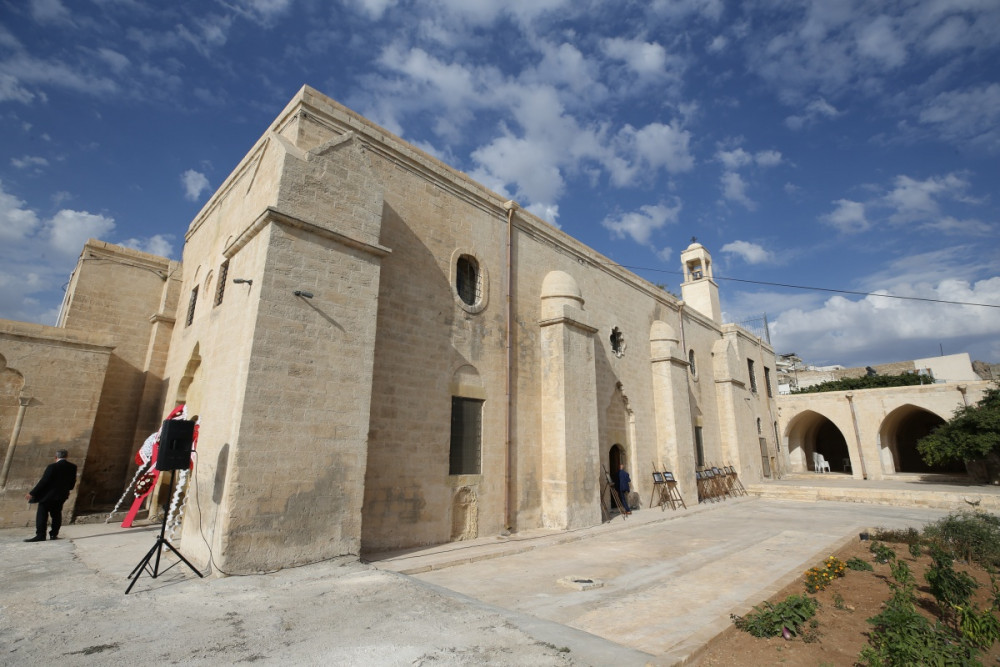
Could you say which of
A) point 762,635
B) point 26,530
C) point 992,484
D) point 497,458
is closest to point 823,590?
point 762,635

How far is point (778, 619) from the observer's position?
13.1 ft

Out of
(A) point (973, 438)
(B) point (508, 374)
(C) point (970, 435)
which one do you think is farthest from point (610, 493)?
(C) point (970, 435)

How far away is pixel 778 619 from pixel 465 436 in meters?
5.43

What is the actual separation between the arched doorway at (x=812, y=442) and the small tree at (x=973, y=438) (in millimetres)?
6314

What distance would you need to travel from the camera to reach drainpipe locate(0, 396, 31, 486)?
779 cm

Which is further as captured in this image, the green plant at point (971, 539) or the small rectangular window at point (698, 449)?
the small rectangular window at point (698, 449)

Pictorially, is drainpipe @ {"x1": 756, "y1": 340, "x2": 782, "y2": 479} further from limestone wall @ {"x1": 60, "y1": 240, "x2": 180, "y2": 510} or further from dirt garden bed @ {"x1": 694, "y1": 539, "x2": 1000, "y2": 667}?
limestone wall @ {"x1": 60, "y1": 240, "x2": 180, "y2": 510}

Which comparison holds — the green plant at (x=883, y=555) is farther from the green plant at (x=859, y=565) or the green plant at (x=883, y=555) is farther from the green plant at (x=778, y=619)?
the green plant at (x=778, y=619)

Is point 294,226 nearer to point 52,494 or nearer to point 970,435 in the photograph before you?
point 52,494

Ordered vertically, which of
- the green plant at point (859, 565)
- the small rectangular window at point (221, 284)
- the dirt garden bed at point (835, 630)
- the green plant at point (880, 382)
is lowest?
the dirt garden bed at point (835, 630)

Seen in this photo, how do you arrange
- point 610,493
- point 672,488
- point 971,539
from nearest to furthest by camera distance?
point 971,539
point 610,493
point 672,488

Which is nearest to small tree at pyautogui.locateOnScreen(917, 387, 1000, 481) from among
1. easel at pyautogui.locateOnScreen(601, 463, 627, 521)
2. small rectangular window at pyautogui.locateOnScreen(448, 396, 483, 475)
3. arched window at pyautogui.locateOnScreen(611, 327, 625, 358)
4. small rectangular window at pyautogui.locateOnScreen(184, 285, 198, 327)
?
arched window at pyautogui.locateOnScreen(611, 327, 625, 358)

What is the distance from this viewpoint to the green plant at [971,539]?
6621 millimetres

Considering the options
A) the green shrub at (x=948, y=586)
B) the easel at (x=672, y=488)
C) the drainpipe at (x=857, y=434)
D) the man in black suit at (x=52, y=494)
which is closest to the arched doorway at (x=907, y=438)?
the drainpipe at (x=857, y=434)
